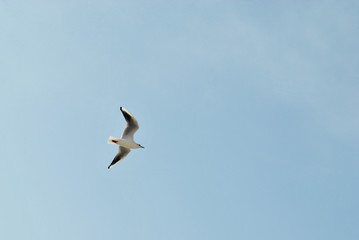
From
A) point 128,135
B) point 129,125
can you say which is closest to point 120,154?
point 128,135

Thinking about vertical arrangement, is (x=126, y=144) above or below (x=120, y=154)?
above

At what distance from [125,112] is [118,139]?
2543 millimetres

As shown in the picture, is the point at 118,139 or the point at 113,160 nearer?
the point at 118,139

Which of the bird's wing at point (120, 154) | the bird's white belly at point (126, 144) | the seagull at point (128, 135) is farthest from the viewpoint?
the bird's wing at point (120, 154)

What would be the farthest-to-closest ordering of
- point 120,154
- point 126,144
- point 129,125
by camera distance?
point 120,154 → point 126,144 → point 129,125

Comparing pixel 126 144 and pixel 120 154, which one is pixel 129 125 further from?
pixel 120 154

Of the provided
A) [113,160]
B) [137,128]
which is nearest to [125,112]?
[137,128]

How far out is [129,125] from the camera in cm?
4594

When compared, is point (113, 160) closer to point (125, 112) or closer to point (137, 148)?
point (137, 148)

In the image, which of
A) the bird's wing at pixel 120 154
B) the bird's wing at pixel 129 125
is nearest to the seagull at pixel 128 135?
the bird's wing at pixel 129 125

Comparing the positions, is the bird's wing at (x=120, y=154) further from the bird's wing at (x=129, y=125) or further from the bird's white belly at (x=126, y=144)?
the bird's wing at (x=129, y=125)

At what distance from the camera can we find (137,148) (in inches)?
1882

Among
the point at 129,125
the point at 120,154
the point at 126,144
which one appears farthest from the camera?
the point at 120,154

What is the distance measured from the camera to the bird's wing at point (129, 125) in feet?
149
